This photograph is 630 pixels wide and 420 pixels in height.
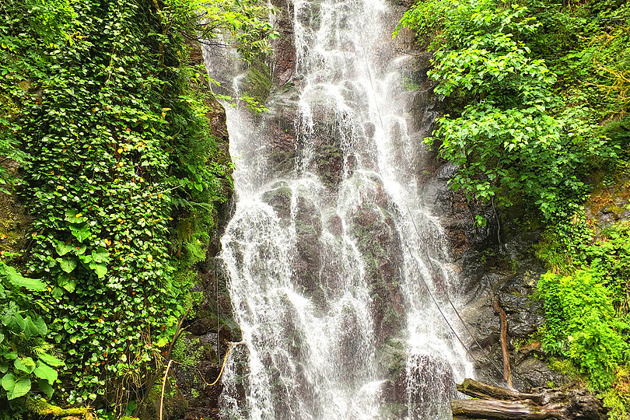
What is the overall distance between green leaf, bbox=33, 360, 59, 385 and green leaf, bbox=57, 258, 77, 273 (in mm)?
828

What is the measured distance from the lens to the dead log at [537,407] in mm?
4031

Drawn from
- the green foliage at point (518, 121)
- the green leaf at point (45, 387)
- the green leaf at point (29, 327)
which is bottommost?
the green leaf at point (45, 387)

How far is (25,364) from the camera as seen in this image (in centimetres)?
244

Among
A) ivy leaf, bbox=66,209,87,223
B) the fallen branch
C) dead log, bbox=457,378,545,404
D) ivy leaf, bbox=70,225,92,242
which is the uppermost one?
ivy leaf, bbox=66,209,87,223

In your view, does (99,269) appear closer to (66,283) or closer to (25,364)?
(66,283)

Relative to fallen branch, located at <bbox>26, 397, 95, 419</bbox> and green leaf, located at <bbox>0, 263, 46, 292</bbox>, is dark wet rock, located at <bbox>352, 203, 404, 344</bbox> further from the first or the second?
green leaf, located at <bbox>0, 263, 46, 292</bbox>

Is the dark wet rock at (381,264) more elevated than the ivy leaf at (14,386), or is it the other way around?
the dark wet rock at (381,264)

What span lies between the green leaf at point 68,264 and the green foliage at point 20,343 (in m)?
0.37

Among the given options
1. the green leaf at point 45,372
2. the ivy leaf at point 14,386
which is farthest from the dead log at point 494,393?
the ivy leaf at point 14,386

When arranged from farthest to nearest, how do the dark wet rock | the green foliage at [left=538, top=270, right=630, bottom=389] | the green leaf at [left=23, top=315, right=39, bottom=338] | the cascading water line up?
1. the dark wet rock
2. the cascading water
3. the green foliage at [left=538, top=270, right=630, bottom=389]
4. the green leaf at [left=23, top=315, right=39, bottom=338]

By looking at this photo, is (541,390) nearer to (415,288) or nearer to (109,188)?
(415,288)

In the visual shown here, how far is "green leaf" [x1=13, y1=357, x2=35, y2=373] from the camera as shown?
2379 millimetres

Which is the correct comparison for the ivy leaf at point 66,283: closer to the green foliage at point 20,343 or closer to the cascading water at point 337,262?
the green foliage at point 20,343

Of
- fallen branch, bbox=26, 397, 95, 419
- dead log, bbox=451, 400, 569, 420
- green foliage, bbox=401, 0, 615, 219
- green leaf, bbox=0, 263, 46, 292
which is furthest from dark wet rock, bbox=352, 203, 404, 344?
green leaf, bbox=0, 263, 46, 292
